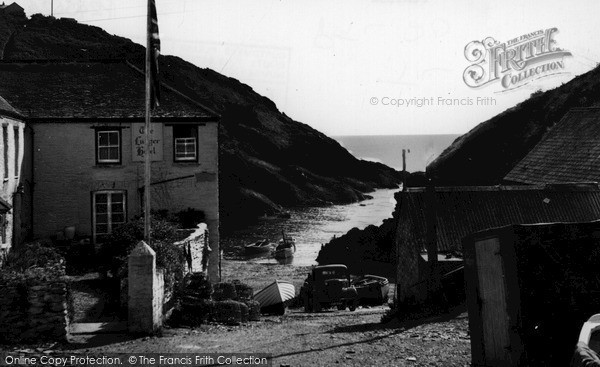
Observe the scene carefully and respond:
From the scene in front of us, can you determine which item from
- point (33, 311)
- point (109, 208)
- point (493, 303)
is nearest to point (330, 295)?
point (109, 208)

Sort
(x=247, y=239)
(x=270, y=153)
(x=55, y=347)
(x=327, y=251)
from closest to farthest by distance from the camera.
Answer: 1. (x=55, y=347)
2. (x=327, y=251)
3. (x=247, y=239)
4. (x=270, y=153)

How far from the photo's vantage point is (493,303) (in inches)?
436

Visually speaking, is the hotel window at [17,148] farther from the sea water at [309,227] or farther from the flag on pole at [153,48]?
the sea water at [309,227]

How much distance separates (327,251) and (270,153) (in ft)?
269

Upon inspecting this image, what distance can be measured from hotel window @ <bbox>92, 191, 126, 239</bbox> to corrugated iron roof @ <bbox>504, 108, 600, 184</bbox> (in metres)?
21.2

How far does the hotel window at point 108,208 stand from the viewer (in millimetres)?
27977

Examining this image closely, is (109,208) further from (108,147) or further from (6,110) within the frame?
(6,110)

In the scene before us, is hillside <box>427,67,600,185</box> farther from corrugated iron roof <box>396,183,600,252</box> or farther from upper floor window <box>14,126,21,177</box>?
upper floor window <box>14,126,21,177</box>

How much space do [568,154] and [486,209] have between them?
1267 centimetres

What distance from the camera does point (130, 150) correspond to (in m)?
28.1

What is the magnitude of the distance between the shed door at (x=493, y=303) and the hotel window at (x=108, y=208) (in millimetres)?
19727

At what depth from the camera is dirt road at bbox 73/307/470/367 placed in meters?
12.9

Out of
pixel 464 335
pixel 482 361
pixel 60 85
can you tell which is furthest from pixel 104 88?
pixel 482 361

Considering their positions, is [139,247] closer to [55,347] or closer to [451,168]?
[55,347]
